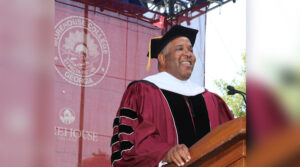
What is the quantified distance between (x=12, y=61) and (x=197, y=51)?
23.8ft

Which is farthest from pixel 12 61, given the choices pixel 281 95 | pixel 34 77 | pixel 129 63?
pixel 129 63

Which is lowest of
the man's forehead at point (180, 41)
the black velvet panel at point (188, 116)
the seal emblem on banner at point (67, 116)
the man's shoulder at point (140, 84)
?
the seal emblem on banner at point (67, 116)

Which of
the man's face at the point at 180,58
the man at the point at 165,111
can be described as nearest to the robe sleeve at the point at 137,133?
the man at the point at 165,111

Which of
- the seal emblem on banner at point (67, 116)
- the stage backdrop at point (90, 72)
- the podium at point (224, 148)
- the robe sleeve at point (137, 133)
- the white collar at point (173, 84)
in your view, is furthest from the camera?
the stage backdrop at point (90, 72)

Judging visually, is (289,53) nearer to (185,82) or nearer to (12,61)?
(12,61)

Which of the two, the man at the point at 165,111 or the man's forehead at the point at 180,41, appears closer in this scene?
the man at the point at 165,111

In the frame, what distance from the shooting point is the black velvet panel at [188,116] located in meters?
3.62

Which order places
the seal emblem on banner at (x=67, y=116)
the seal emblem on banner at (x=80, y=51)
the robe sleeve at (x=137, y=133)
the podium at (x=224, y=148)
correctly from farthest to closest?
the seal emblem on banner at (x=80, y=51) → the seal emblem on banner at (x=67, y=116) → the robe sleeve at (x=137, y=133) → the podium at (x=224, y=148)

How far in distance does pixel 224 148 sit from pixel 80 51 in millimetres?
5405

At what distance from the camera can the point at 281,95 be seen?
384 millimetres

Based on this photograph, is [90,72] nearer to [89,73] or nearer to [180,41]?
[89,73]

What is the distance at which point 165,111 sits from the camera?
364cm

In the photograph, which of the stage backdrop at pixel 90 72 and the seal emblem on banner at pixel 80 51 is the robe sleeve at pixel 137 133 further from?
the seal emblem on banner at pixel 80 51

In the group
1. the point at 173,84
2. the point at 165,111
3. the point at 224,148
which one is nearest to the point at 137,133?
the point at 165,111
